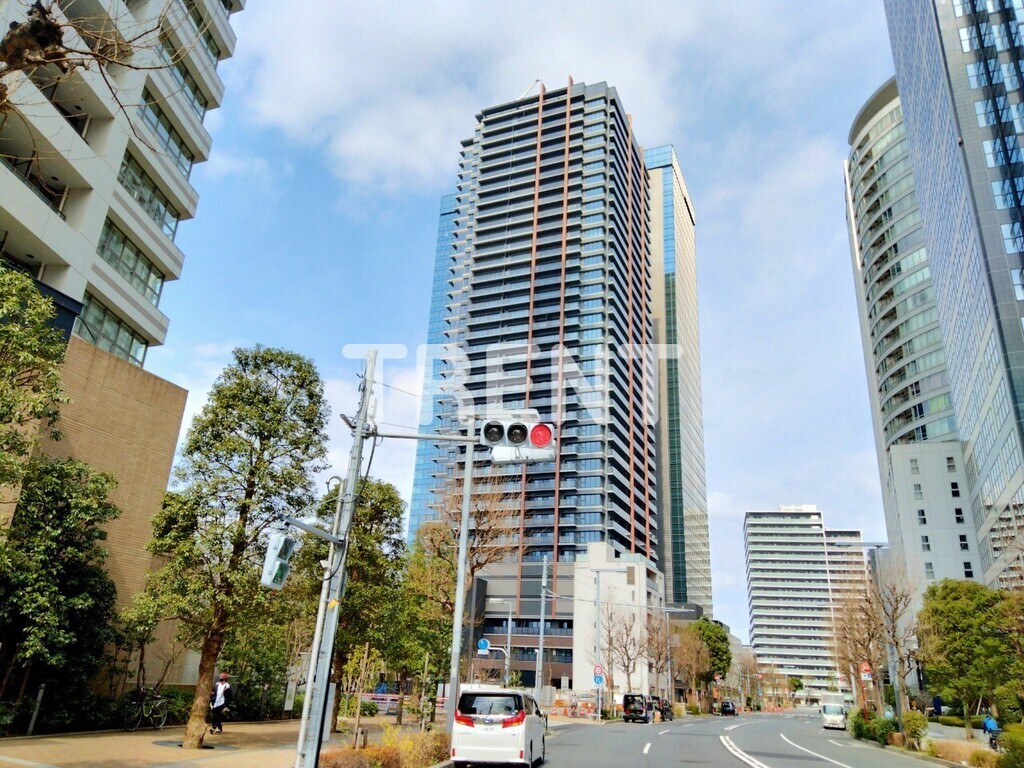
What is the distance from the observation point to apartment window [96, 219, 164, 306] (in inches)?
1071

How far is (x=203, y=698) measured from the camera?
16703 mm

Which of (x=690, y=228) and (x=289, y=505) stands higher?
(x=690, y=228)

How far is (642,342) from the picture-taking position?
11388cm

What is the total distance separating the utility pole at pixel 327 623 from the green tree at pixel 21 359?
6.17 meters

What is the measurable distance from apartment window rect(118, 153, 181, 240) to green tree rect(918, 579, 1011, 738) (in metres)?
45.9

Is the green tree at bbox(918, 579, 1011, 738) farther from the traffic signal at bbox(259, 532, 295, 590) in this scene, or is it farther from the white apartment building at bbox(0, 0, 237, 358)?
the white apartment building at bbox(0, 0, 237, 358)

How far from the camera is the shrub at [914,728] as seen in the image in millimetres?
26125

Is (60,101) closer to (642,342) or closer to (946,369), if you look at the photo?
(946,369)

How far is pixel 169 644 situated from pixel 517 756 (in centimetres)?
1488

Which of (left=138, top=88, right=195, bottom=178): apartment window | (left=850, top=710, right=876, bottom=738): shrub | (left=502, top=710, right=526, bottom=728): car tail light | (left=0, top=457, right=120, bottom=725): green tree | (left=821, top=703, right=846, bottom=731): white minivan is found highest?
(left=138, top=88, right=195, bottom=178): apartment window

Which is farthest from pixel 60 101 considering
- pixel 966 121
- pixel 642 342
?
pixel 642 342

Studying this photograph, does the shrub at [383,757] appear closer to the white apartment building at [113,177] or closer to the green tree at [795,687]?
the white apartment building at [113,177]

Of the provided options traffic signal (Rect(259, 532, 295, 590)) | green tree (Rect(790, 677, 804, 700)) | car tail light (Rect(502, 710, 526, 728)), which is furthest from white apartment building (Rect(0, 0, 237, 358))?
green tree (Rect(790, 677, 804, 700))

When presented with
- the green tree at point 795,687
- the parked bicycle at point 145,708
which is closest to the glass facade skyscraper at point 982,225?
the parked bicycle at point 145,708
